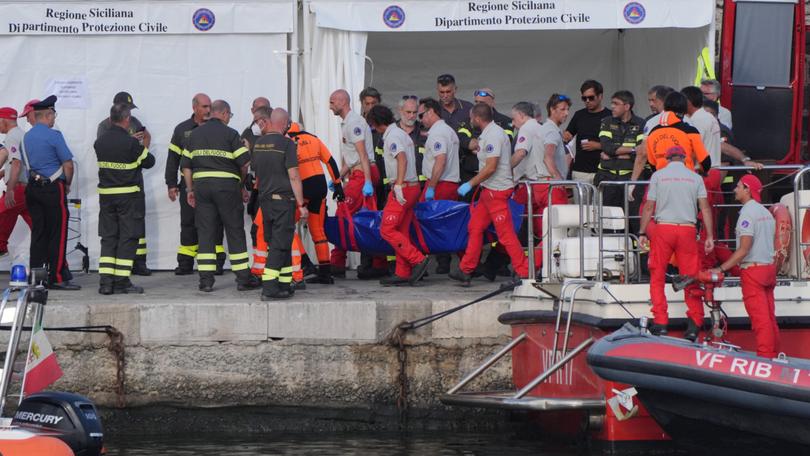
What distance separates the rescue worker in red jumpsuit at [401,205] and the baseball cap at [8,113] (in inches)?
120

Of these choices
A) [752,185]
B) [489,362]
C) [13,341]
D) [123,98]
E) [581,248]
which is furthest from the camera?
[123,98]

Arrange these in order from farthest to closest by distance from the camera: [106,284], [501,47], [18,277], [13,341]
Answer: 1. [501,47]
2. [106,284]
3. [18,277]
4. [13,341]

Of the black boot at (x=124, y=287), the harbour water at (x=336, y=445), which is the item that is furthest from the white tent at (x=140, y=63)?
the harbour water at (x=336, y=445)

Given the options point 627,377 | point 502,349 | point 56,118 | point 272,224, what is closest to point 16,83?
point 56,118

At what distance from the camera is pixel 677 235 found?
870cm

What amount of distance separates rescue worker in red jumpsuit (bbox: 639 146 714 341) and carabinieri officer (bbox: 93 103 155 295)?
4167mm

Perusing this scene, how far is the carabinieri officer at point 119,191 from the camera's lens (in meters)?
10.8

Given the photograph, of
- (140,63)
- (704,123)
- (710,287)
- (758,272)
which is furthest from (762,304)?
(140,63)

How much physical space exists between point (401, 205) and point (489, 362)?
82.1 inches

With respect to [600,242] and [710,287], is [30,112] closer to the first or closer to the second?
[600,242]

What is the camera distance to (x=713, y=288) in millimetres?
8703

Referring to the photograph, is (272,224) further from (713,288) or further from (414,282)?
(713,288)

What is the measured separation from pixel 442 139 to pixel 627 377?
3.63m

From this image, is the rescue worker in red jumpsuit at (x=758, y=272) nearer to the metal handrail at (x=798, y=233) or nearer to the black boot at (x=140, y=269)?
the metal handrail at (x=798, y=233)
